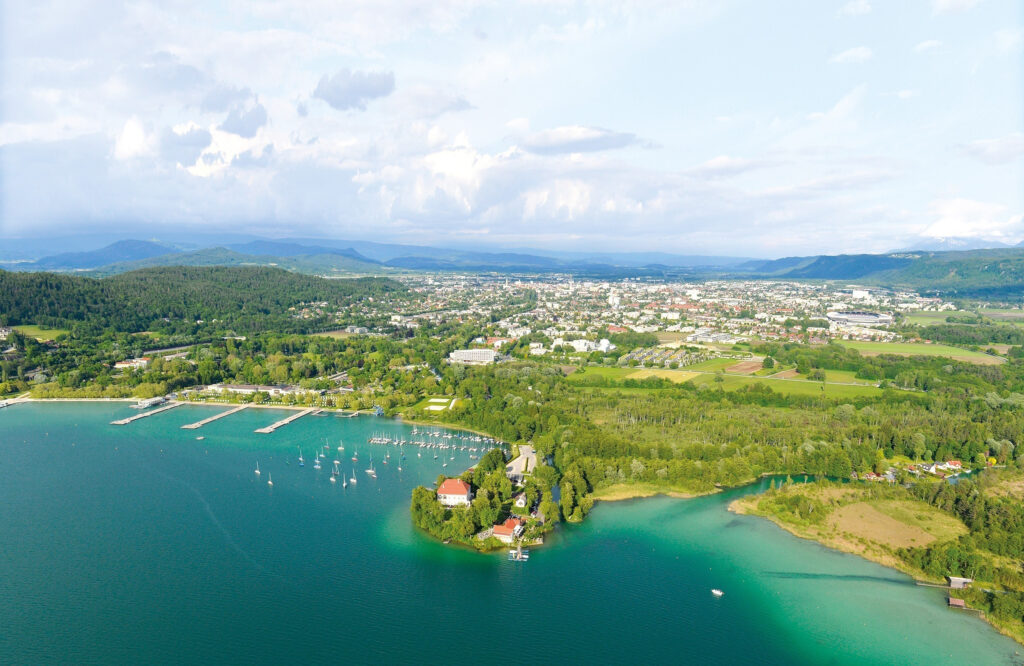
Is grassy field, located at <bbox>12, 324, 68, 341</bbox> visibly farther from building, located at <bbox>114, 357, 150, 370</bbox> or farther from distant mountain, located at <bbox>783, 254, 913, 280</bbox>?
distant mountain, located at <bbox>783, 254, 913, 280</bbox>

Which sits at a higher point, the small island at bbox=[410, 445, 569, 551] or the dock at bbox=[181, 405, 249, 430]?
the small island at bbox=[410, 445, 569, 551]

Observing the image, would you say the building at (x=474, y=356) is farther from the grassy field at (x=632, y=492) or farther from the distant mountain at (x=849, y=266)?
the distant mountain at (x=849, y=266)

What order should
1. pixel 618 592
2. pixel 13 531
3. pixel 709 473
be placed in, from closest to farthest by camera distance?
pixel 618 592, pixel 13 531, pixel 709 473

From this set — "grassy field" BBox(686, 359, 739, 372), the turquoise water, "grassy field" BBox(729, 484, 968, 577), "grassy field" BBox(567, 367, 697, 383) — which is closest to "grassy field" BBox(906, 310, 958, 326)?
→ "grassy field" BBox(686, 359, 739, 372)

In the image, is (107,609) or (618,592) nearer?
(107,609)

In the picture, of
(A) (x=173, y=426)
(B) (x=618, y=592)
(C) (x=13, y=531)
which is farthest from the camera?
(A) (x=173, y=426)

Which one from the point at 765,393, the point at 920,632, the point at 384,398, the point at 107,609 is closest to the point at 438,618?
the point at 107,609

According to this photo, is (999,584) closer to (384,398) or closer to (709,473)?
(709,473)

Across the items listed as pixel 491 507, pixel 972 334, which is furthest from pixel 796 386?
pixel 972 334
